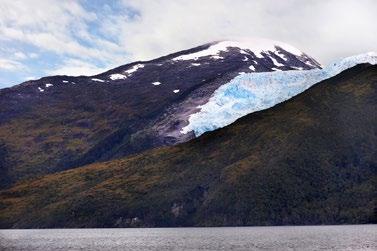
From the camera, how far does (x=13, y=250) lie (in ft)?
441

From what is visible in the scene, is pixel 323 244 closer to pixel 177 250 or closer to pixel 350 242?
pixel 350 242

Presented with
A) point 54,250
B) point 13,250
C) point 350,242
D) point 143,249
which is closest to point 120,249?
point 143,249

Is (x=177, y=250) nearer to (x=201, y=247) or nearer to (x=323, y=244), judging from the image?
(x=201, y=247)

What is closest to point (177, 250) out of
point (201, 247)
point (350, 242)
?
point (201, 247)

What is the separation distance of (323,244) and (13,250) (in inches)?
2636

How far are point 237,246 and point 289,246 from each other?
37.9ft

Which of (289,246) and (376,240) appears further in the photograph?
(376,240)

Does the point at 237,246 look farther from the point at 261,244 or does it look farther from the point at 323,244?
the point at 323,244

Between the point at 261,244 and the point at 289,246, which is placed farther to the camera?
the point at 261,244

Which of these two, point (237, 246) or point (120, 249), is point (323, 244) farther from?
point (120, 249)

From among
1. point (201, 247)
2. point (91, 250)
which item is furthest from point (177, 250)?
point (91, 250)

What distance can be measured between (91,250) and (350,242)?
56487 millimetres

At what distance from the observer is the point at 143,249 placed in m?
135

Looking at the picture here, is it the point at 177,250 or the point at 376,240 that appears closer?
the point at 177,250
